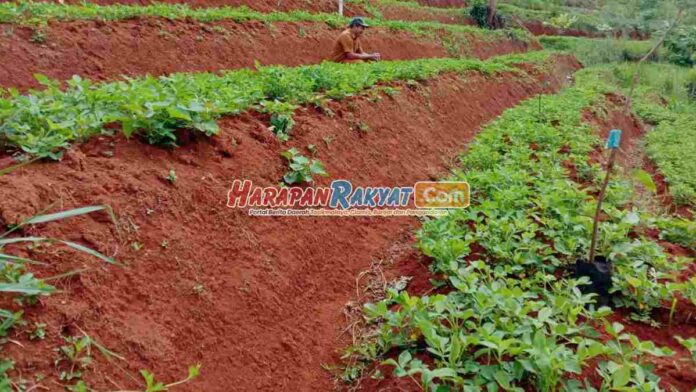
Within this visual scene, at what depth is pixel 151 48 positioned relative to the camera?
300 inches

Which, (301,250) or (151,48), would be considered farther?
(151,48)

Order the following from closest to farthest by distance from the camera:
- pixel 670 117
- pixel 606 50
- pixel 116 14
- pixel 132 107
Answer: pixel 132 107 < pixel 116 14 < pixel 670 117 < pixel 606 50

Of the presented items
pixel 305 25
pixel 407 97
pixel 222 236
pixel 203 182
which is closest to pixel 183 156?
pixel 203 182

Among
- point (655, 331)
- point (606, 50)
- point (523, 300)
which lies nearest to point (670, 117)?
point (655, 331)

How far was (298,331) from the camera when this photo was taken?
3.14m

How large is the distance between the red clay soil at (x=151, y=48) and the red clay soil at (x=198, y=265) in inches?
157

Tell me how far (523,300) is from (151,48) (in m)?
7.13

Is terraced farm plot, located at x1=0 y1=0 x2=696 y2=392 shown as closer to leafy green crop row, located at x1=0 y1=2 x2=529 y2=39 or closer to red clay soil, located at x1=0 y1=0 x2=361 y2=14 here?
leafy green crop row, located at x1=0 y1=2 x2=529 y2=39

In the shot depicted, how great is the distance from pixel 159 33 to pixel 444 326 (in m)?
7.27

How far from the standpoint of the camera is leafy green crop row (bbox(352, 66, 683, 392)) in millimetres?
2293

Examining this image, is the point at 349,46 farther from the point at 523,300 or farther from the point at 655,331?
the point at 655,331

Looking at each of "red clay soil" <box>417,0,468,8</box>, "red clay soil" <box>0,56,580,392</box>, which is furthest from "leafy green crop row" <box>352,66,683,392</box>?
"red clay soil" <box>417,0,468,8</box>

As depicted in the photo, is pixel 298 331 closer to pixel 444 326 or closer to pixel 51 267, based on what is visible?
pixel 444 326

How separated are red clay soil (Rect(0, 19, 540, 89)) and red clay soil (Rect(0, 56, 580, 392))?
Result: 3.99 metres
